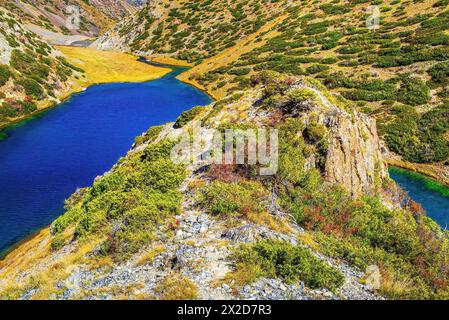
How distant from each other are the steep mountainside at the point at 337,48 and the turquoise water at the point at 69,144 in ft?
47.4

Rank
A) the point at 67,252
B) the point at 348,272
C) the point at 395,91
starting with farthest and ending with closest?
the point at 395,91
the point at 67,252
the point at 348,272

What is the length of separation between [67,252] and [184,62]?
92.3 metres

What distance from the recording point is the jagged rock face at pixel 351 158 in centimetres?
2328

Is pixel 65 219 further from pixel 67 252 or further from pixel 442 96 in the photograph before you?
pixel 442 96

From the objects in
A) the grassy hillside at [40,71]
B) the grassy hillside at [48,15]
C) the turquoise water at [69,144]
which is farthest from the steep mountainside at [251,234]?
the grassy hillside at [48,15]

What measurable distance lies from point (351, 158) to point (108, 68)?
80.1 meters

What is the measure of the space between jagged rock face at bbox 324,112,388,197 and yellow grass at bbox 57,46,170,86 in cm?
6733

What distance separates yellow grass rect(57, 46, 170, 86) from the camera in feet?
279

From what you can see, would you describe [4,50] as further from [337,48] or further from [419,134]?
[419,134]

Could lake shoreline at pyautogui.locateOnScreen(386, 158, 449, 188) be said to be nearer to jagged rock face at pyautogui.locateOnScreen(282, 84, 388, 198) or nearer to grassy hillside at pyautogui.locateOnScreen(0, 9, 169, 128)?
jagged rock face at pyautogui.locateOnScreen(282, 84, 388, 198)

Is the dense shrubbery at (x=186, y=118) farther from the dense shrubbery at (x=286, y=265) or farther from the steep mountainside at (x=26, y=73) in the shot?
the steep mountainside at (x=26, y=73)

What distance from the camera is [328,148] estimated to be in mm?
23172

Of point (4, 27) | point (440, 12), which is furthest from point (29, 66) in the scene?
point (440, 12)

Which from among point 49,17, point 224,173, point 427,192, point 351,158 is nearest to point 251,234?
point 224,173
